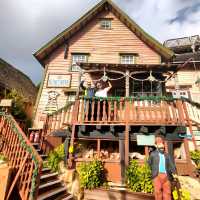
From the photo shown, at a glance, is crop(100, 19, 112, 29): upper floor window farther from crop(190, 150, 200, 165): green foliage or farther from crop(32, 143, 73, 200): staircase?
crop(32, 143, 73, 200): staircase

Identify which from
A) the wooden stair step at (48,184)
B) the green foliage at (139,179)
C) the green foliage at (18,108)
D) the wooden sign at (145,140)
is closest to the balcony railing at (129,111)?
the wooden sign at (145,140)

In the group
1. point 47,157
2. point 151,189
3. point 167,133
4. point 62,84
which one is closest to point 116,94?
point 62,84

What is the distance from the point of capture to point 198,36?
20516 millimetres

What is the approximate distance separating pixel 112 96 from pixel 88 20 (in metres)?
5.96

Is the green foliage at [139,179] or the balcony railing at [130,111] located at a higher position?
the balcony railing at [130,111]

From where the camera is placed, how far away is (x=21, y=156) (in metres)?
5.29

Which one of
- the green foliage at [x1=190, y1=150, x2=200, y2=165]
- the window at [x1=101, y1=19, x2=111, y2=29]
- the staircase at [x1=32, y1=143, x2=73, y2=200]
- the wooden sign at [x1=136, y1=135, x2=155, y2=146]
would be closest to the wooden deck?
the wooden sign at [x1=136, y1=135, x2=155, y2=146]

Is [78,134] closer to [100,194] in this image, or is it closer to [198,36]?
[100,194]

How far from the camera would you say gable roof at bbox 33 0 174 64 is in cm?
1207

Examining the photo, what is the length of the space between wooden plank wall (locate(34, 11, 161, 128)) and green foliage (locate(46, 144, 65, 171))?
480 centimetres

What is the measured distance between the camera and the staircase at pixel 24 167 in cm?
479

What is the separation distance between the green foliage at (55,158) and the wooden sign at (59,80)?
16.1 ft

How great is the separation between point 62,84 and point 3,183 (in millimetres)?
7805

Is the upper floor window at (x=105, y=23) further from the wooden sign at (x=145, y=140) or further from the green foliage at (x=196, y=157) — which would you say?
the green foliage at (x=196, y=157)
